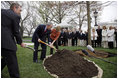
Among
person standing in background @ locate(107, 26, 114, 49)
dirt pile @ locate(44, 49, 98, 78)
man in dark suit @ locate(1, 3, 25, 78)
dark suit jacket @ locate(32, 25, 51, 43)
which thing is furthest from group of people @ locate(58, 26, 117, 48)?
man in dark suit @ locate(1, 3, 25, 78)

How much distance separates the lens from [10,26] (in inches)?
98.7

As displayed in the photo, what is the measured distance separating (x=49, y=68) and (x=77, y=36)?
6.70 meters

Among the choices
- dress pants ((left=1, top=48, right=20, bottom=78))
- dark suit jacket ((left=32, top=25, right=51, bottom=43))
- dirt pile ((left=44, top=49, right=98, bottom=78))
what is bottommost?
dirt pile ((left=44, top=49, right=98, bottom=78))

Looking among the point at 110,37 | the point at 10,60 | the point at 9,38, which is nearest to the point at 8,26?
the point at 9,38

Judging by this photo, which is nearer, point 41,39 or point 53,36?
point 41,39

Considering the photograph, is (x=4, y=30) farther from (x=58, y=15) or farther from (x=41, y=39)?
(x=58, y=15)

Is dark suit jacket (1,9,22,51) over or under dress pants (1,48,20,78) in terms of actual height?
over

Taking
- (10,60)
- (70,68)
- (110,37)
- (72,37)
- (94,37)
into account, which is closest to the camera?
(10,60)

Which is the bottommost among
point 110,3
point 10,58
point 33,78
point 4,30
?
point 33,78

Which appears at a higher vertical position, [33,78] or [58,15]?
[58,15]

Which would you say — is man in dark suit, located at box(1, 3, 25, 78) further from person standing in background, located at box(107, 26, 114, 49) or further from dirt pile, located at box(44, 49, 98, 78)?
person standing in background, located at box(107, 26, 114, 49)

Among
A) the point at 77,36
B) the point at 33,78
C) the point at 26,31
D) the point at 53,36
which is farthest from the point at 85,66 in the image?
the point at 26,31

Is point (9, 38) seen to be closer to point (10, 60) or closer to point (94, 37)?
point (10, 60)

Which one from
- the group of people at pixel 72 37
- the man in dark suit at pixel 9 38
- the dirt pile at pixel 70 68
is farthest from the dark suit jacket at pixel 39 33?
the group of people at pixel 72 37
